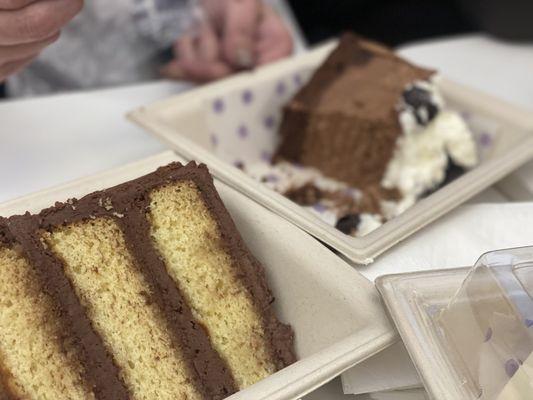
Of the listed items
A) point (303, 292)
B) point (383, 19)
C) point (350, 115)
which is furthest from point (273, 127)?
point (383, 19)

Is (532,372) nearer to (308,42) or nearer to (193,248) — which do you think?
(193,248)

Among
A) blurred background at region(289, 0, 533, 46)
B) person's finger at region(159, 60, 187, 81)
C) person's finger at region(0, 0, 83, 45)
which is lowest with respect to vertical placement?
person's finger at region(0, 0, 83, 45)

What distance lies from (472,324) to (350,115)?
0.77 m

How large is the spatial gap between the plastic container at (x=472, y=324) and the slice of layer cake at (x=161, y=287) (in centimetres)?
20

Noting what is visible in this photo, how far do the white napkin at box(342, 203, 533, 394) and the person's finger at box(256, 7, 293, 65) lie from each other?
0.77m

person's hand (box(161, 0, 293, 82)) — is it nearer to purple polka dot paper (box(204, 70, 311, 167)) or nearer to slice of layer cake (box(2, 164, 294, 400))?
purple polka dot paper (box(204, 70, 311, 167))

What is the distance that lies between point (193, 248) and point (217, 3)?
1148 mm

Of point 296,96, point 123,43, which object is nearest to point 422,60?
point 296,96

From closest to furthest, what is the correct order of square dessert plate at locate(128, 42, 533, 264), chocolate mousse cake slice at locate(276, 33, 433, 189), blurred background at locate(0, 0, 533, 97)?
square dessert plate at locate(128, 42, 533, 264) → chocolate mousse cake slice at locate(276, 33, 433, 189) → blurred background at locate(0, 0, 533, 97)

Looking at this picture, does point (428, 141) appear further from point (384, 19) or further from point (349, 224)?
point (384, 19)

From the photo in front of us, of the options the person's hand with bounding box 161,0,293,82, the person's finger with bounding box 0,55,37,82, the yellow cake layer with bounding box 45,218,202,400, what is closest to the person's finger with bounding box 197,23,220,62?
the person's hand with bounding box 161,0,293,82

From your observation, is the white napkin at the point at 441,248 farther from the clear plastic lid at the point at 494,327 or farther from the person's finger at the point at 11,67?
the person's finger at the point at 11,67

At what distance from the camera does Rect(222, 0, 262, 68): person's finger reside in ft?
5.33

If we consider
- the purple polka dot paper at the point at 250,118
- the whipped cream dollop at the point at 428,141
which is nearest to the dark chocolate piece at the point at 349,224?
the whipped cream dollop at the point at 428,141
